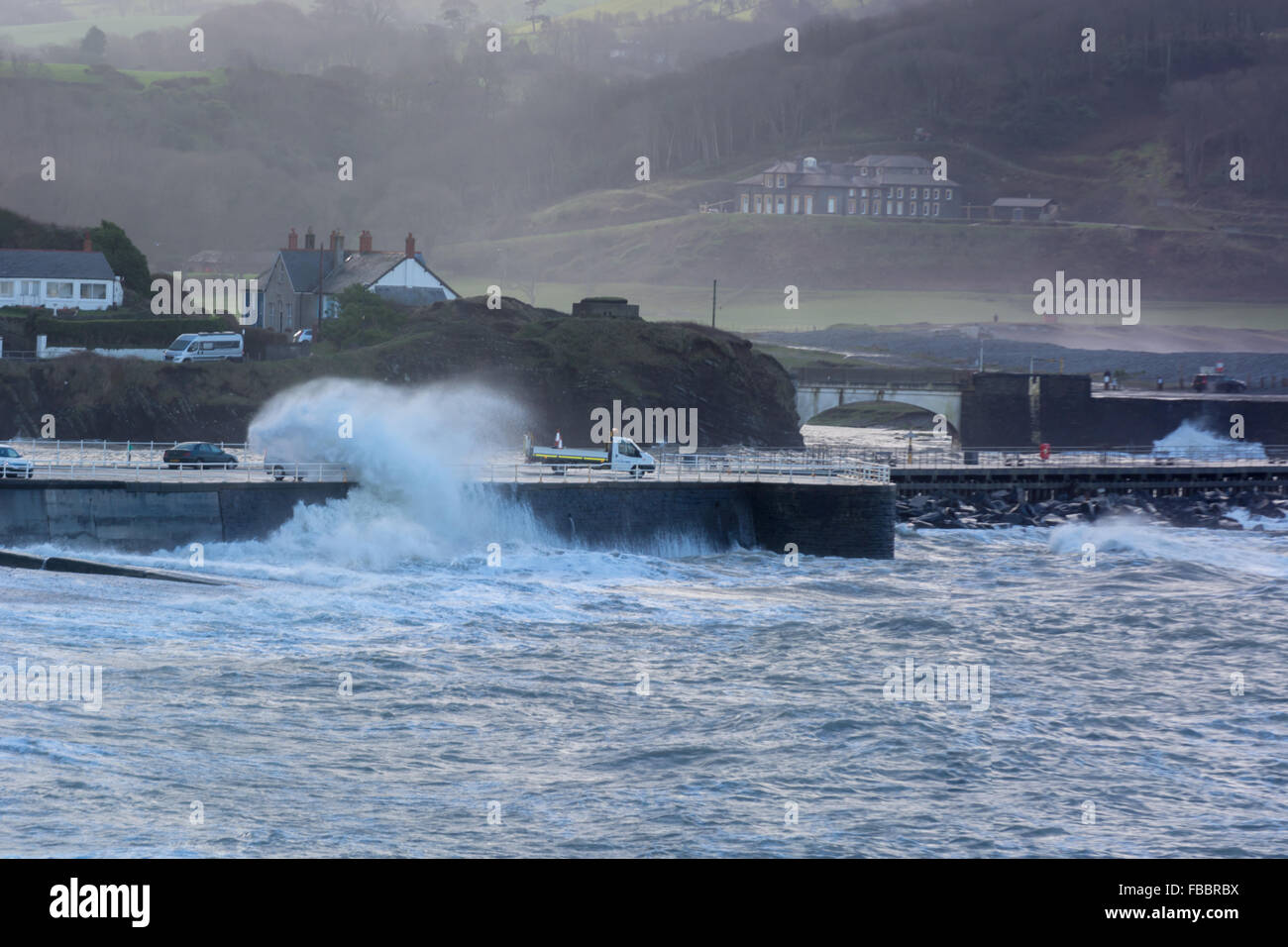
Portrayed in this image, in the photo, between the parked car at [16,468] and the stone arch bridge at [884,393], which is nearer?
the parked car at [16,468]

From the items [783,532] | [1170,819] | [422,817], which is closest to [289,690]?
[422,817]

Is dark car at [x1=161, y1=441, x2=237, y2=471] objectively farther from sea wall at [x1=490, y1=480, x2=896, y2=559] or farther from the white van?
the white van

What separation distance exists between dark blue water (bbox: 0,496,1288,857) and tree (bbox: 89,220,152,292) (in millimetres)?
50261

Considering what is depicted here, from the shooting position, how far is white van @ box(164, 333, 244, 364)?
70.3 m

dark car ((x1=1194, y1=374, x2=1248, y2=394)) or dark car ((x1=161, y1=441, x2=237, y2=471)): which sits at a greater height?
dark car ((x1=1194, y1=374, x2=1248, y2=394))

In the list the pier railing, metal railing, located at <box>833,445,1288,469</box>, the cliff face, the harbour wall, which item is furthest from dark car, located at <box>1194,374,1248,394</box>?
the harbour wall

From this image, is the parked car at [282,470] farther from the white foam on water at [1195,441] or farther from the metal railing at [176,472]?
the white foam on water at [1195,441]

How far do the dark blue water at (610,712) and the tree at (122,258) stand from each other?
50261 millimetres

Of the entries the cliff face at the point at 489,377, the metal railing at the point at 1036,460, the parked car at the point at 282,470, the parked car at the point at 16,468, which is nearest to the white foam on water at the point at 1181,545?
the metal railing at the point at 1036,460

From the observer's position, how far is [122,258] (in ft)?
277

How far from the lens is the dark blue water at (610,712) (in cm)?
1897

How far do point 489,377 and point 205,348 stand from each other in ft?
47.3
